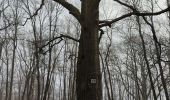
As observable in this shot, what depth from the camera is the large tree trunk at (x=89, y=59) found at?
18.3ft

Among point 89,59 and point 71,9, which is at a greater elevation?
point 71,9

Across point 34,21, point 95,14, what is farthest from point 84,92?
point 34,21

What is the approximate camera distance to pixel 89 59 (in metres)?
5.67

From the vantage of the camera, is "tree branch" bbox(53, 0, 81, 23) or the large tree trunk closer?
the large tree trunk

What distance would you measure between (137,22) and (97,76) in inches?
771

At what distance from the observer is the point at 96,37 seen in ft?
19.4

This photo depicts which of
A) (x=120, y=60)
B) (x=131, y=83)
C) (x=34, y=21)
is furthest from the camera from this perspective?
(x=131, y=83)

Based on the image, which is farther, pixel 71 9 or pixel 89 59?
pixel 71 9

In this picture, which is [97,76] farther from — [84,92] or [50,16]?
[50,16]

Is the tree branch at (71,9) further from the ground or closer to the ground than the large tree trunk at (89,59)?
further from the ground

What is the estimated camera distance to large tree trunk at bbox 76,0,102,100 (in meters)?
5.58

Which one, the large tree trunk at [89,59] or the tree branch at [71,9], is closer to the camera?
the large tree trunk at [89,59]

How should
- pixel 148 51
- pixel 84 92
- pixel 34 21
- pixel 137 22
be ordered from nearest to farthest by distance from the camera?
pixel 84 92
pixel 137 22
pixel 34 21
pixel 148 51

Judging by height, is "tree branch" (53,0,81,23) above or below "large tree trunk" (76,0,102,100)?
above
